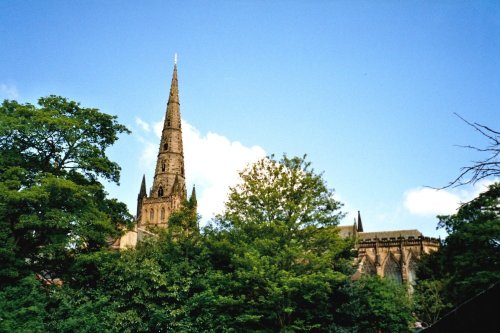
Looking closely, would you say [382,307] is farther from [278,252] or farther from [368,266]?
[368,266]

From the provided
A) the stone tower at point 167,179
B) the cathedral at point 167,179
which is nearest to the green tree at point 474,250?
the cathedral at point 167,179

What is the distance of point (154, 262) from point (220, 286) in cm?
383

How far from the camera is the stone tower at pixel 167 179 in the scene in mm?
78312

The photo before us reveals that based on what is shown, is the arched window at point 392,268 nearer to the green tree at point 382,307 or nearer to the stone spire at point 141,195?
the green tree at point 382,307

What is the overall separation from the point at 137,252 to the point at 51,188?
19.5 ft

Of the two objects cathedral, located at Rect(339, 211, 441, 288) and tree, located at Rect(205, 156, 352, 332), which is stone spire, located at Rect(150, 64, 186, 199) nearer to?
cathedral, located at Rect(339, 211, 441, 288)

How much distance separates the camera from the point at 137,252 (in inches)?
944

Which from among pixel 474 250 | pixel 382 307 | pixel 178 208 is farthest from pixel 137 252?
pixel 178 208

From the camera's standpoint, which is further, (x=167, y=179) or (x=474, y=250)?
(x=167, y=179)

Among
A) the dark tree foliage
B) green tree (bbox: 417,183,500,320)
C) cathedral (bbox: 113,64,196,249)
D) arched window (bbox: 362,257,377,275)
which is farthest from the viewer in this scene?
cathedral (bbox: 113,64,196,249)

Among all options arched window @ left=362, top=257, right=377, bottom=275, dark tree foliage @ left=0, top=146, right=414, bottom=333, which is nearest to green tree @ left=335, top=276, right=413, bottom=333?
dark tree foliage @ left=0, top=146, right=414, bottom=333

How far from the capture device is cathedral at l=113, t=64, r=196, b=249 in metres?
78.3

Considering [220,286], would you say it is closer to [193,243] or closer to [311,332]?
[193,243]

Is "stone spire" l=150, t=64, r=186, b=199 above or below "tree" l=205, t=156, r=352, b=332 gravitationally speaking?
above
